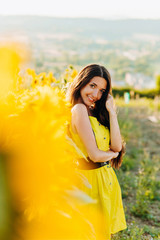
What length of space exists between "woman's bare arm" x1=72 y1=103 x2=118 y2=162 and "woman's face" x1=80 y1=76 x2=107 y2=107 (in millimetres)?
125

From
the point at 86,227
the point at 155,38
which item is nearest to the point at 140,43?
the point at 155,38

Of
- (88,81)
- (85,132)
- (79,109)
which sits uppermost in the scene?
(88,81)

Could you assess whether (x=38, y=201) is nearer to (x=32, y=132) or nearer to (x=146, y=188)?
(x=32, y=132)

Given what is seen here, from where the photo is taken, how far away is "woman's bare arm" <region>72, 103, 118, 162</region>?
1.80 m

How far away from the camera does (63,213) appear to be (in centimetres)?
65

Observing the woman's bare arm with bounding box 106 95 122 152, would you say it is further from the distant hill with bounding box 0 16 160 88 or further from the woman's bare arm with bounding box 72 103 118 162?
the distant hill with bounding box 0 16 160 88

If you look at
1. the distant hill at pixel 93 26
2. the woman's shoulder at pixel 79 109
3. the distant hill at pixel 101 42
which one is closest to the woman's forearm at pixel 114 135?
the woman's shoulder at pixel 79 109

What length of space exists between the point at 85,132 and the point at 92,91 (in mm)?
337

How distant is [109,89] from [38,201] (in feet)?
5.14

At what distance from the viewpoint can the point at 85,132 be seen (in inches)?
71.1

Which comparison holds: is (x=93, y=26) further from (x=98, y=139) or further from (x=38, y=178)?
(x=38, y=178)

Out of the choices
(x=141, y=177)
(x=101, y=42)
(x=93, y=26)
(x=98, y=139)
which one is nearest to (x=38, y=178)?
(x=98, y=139)

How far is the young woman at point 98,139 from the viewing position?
1.84 meters

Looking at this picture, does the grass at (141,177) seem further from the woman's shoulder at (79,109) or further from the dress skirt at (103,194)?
the woman's shoulder at (79,109)
